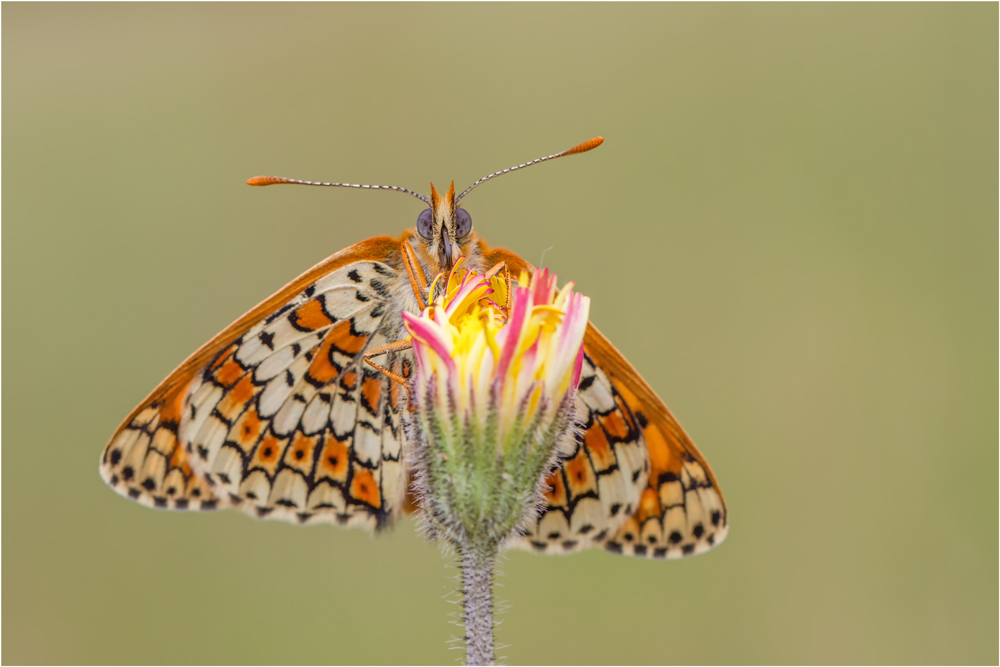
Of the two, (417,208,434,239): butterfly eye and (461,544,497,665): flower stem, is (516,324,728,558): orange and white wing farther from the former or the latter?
(461,544,497,665): flower stem

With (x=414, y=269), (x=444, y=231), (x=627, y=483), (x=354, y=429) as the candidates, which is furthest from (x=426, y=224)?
(x=627, y=483)

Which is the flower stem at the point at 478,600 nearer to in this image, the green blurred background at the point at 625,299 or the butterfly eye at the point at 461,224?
the butterfly eye at the point at 461,224

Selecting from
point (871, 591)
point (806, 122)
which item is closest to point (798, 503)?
point (871, 591)

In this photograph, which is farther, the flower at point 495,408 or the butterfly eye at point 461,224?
the butterfly eye at point 461,224

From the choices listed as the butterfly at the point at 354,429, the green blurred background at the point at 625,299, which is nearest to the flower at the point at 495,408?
the butterfly at the point at 354,429

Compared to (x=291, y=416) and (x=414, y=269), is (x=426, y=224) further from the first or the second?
(x=291, y=416)

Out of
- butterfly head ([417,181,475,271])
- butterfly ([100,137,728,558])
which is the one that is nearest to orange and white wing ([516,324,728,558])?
butterfly ([100,137,728,558])

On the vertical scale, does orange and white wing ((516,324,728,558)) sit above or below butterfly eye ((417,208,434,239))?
below
